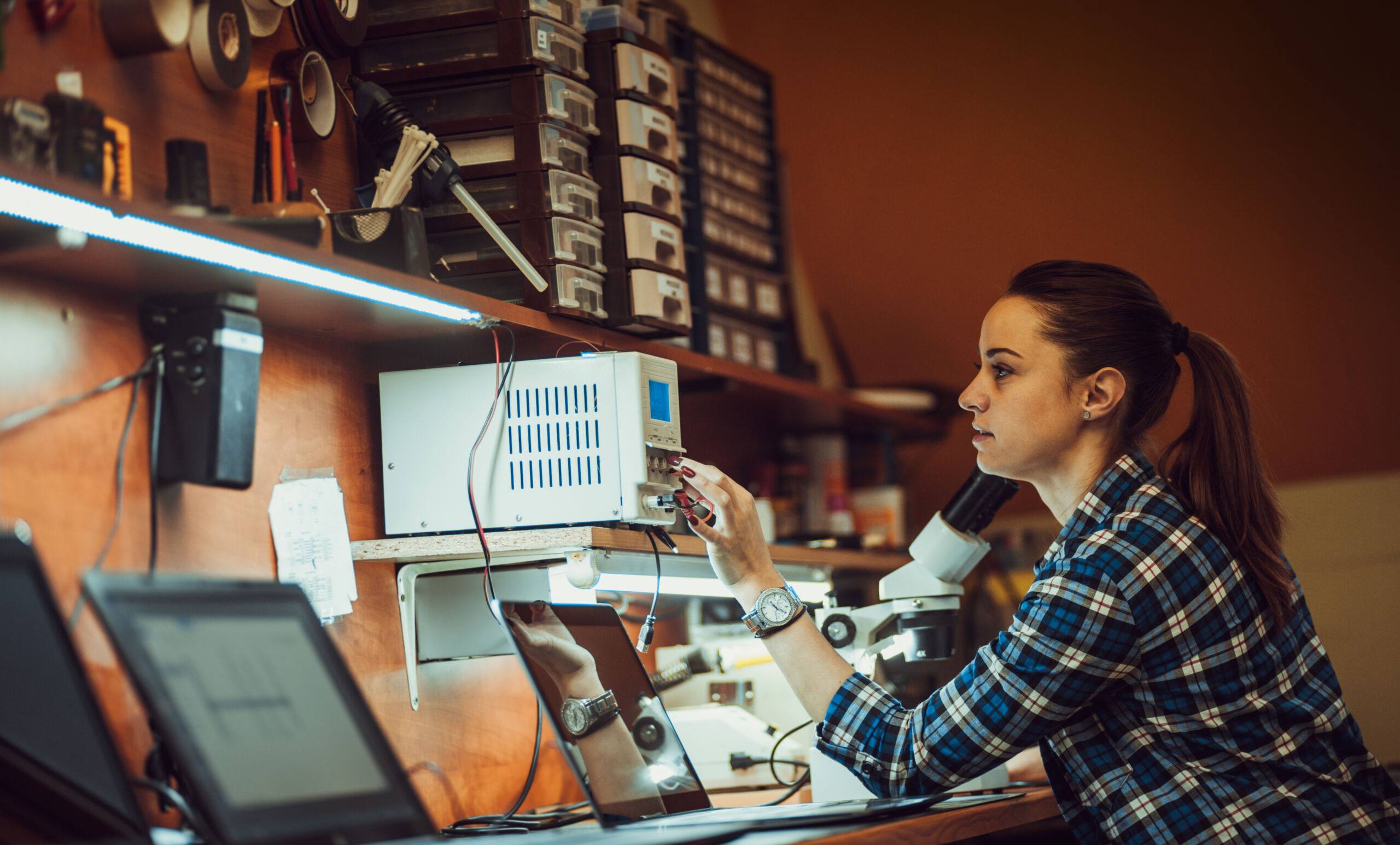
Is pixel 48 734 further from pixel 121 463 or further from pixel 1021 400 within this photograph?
pixel 1021 400

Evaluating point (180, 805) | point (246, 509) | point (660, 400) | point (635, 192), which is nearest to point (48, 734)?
point (180, 805)

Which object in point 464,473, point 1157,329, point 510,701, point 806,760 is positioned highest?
point 1157,329

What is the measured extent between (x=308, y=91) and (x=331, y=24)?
4.1 inches

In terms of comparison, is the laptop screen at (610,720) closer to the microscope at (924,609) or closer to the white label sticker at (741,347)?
the microscope at (924,609)

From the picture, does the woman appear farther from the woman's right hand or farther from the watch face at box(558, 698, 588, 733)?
the watch face at box(558, 698, 588, 733)

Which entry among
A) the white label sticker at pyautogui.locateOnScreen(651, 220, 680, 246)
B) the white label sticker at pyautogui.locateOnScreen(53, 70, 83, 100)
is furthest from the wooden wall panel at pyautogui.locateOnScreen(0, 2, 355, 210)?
the white label sticker at pyautogui.locateOnScreen(651, 220, 680, 246)

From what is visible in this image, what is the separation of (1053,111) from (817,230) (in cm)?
76

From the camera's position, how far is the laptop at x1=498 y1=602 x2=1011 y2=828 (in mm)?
1447

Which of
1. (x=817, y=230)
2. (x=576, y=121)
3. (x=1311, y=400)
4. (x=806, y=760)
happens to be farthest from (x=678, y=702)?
(x=1311, y=400)

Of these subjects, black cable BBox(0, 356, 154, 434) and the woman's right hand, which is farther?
the woman's right hand

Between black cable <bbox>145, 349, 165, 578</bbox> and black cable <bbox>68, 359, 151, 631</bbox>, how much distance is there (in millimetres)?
19

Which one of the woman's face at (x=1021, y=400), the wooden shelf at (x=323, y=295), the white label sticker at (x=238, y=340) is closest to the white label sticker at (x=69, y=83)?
the wooden shelf at (x=323, y=295)

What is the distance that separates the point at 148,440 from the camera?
1.50 m

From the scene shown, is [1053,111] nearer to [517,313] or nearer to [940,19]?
[940,19]
